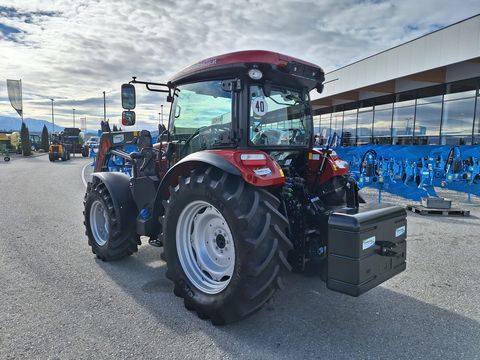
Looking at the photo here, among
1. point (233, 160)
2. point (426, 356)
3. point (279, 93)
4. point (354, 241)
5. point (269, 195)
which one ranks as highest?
point (279, 93)

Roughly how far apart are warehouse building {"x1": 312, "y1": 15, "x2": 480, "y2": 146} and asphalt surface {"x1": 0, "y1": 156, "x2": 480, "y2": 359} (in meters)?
11.2

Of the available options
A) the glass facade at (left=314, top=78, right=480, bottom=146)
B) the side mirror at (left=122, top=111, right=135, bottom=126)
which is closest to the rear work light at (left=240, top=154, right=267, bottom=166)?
the side mirror at (left=122, top=111, right=135, bottom=126)

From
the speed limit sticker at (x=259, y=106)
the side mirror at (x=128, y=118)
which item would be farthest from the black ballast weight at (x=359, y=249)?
the side mirror at (x=128, y=118)

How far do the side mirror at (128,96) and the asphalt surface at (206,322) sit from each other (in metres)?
2.03

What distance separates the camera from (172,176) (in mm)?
3701

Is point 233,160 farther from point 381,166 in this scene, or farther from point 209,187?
point 381,166

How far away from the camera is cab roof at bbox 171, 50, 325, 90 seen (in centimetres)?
325

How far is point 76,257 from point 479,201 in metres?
10.1

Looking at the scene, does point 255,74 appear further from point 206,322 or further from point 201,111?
point 206,322

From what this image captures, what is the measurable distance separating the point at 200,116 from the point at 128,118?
4.99 feet

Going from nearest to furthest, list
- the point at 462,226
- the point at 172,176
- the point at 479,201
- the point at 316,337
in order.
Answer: the point at 316,337
the point at 172,176
the point at 462,226
the point at 479,201

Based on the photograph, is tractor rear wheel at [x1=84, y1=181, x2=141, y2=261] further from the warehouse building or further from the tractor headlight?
the warehouse building

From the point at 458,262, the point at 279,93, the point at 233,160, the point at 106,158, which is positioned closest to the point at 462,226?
the point at 458,262

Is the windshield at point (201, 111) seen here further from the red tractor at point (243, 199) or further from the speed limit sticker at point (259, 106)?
the speed limit sticker at point (259, 106)
